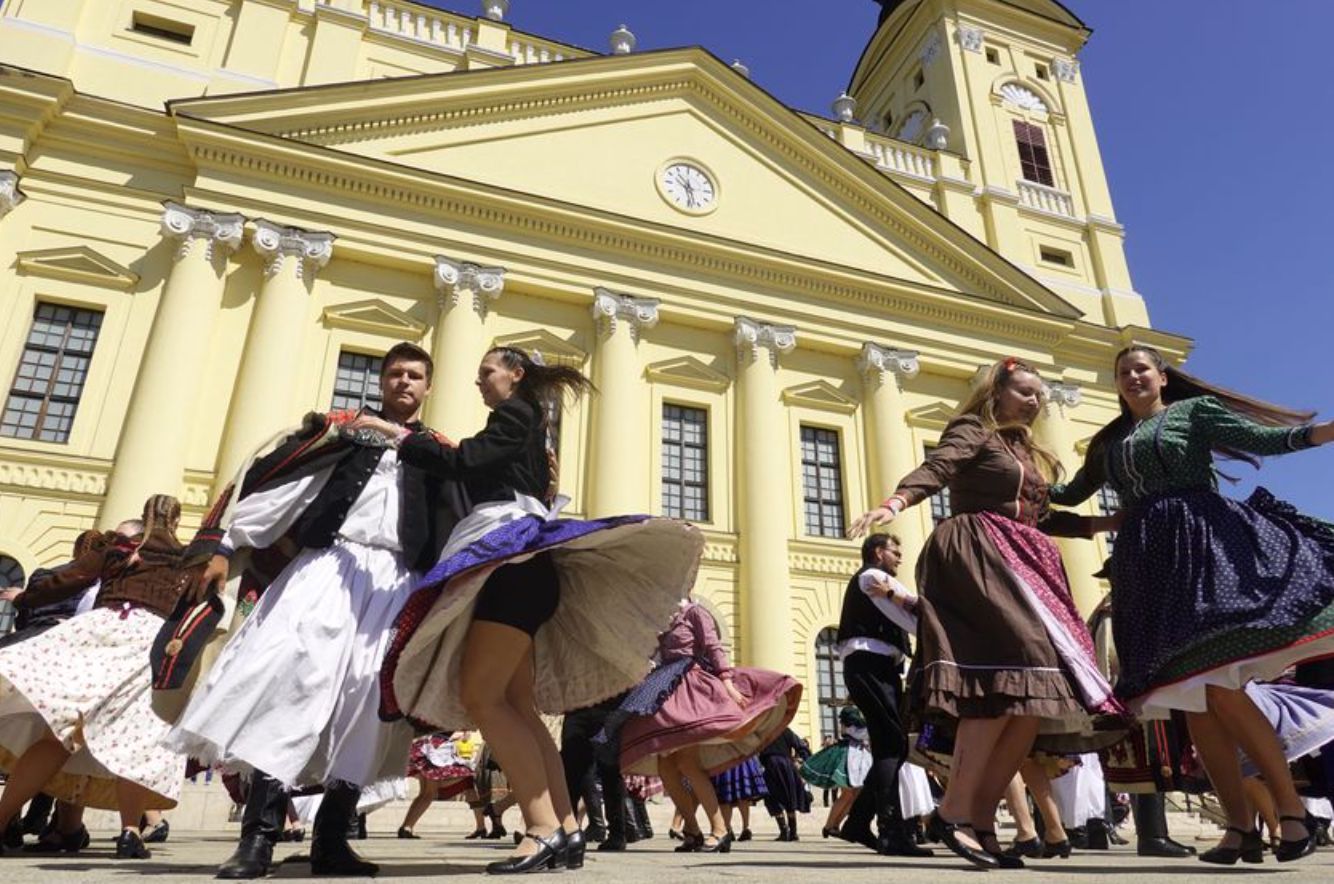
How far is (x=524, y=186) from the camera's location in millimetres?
18016

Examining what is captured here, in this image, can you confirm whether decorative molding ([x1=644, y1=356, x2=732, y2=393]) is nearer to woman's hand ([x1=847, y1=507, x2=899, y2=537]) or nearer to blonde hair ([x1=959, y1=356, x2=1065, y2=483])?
blonde hair ([x1=959, y1=356, x2=1065, y2=483])

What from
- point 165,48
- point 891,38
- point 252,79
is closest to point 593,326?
point 252,79

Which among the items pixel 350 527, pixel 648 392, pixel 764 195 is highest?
pixel 764 195

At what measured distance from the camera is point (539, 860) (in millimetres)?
2691

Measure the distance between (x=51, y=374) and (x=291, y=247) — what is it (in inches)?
165

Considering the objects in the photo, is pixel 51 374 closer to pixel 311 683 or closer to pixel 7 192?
pixel 7 192

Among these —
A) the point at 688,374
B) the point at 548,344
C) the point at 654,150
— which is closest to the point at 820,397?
the point at 688,374

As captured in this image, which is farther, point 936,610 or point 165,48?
point 165,48

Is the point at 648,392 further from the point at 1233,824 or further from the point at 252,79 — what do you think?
the point at 1233,824

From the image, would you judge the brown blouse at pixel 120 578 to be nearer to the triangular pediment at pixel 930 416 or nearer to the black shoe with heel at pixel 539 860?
the black shoe with heel at pixel 539 860

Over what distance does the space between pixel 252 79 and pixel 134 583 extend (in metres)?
16.1

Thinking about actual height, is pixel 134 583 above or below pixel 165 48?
below

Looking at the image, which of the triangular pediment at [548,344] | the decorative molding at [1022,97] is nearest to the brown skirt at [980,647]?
the triangular pediment at [548,344]

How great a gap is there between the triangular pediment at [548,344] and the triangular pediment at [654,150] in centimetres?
261
